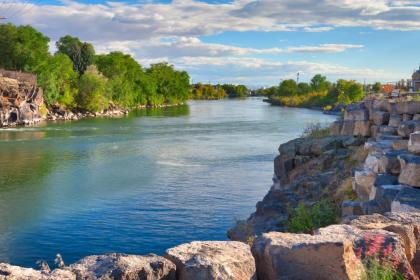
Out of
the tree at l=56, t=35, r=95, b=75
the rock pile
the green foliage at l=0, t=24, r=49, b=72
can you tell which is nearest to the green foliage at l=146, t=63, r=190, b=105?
the tree at l=56, t=35, r=95, b=75

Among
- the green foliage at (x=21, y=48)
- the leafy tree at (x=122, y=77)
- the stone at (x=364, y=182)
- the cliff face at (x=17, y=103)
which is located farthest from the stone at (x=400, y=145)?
the leafy tree at (x=122, y=77)

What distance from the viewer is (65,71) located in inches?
3423

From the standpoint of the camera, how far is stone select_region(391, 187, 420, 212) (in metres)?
8.58

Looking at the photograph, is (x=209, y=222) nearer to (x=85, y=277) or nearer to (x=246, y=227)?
(x=246, y=227)

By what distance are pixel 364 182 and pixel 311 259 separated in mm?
7951

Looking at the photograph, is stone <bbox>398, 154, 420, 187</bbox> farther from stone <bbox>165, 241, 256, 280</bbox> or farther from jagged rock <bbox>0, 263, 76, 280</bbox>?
jagged rock <bbox>0, 263, 76, 280</bbox>

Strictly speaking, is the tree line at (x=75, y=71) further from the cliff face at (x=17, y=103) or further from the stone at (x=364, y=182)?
the stone at (x=364, y=182)


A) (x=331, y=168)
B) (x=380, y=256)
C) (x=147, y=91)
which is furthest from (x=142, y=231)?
(x=147, y=91)

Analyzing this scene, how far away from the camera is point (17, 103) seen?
2564 inches

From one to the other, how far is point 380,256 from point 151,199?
1680cm

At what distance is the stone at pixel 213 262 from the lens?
14.8 ft

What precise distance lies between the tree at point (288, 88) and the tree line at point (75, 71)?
42.5 metres

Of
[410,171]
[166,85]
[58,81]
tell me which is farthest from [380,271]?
[166,85]

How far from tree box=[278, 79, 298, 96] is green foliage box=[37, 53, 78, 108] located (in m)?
77.4
